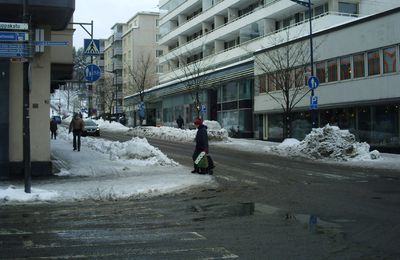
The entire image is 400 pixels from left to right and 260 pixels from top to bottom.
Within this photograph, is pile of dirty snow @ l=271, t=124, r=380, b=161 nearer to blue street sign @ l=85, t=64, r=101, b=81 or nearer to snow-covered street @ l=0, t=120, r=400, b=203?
snow-covered street @ l=0, t=120, r=400, b=203

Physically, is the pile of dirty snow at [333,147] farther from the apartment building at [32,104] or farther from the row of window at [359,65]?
the apartment building at [32,104]

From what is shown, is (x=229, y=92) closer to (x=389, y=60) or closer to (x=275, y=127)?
(x=275, y=127)

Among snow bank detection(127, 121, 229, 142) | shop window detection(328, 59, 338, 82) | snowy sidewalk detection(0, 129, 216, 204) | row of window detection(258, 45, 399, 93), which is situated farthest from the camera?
snow bank detection(127, 121, 229, 142)

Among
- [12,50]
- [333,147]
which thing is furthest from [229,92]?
[12,50]

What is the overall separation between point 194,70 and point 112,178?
133ft

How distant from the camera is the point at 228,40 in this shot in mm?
57688

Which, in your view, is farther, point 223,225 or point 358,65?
point 358,65

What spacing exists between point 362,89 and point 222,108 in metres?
20.0

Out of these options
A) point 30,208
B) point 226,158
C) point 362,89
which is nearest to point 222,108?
point 362,89

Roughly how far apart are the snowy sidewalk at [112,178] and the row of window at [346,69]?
13.4 m

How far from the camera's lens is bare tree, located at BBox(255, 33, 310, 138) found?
110 ft

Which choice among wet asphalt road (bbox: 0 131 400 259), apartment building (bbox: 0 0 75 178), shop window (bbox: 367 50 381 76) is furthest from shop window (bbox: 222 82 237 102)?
wet asphalt road (bbox: 0 131 400 259)

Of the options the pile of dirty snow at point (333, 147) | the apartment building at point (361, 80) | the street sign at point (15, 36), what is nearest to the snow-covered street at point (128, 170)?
the pile of dirty snow at point (333, 147)

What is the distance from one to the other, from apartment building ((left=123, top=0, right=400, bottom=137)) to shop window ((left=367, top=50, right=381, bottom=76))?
38.5 feet
